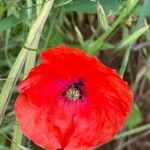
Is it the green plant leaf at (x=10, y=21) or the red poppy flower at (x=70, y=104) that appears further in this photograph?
the green plant leaf at (x=10, y=21)

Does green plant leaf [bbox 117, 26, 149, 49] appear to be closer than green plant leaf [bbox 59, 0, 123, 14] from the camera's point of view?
Yes

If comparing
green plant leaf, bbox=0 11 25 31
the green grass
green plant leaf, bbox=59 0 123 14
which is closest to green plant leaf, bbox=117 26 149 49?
the green grass

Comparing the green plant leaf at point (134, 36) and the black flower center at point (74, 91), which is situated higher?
the green plant leaf at point (134, 36)

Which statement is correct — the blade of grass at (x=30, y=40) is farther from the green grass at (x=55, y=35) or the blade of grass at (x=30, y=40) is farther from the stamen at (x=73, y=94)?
the stamen at (x=73, y=94)

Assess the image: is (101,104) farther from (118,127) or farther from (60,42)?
(60,42)

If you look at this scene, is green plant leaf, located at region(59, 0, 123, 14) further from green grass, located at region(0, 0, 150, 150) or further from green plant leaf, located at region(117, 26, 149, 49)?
green plant leaf, located at region(117, 26, 149, 49)

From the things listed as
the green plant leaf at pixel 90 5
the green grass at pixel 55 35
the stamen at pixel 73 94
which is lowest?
the stamen at pixel 73 94

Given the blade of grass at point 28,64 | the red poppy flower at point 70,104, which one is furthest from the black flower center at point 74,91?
the blade of grass at point 28,64
